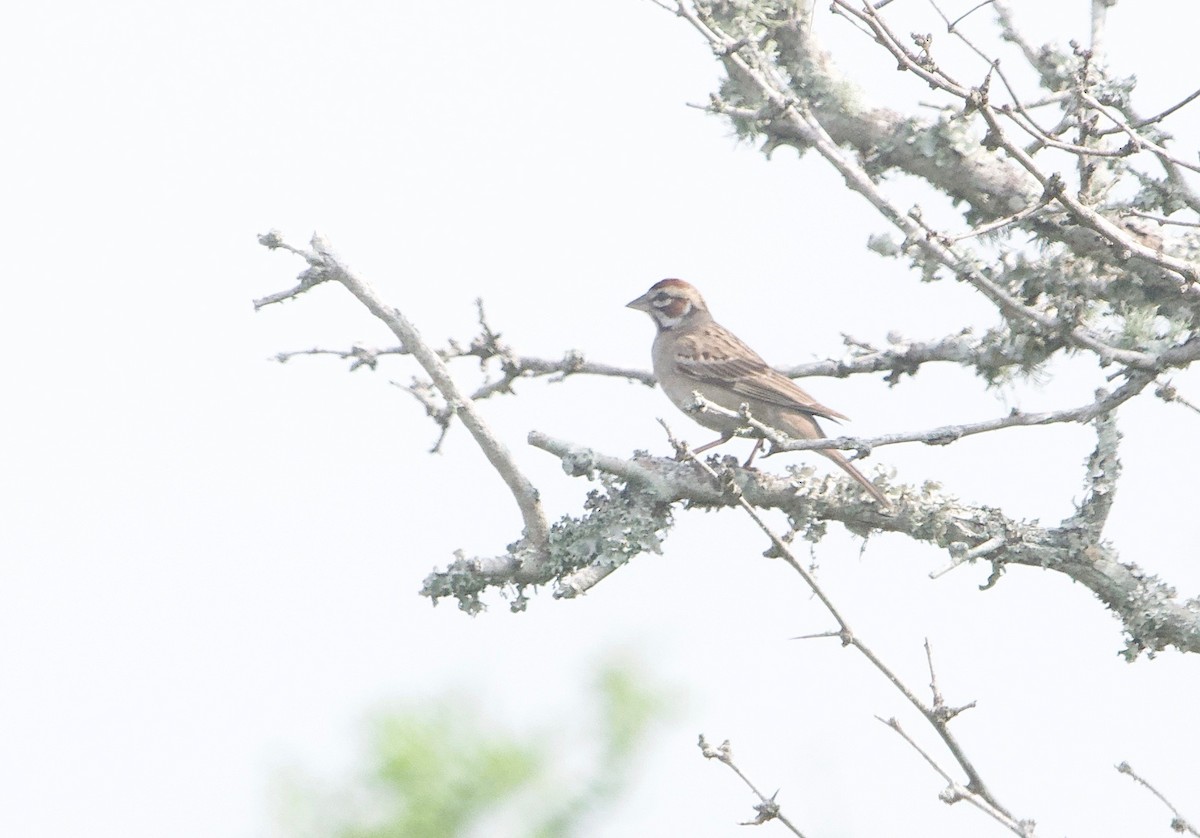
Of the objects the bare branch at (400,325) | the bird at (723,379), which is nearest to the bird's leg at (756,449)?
the bird at (723,379)

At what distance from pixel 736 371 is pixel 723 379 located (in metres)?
0.09

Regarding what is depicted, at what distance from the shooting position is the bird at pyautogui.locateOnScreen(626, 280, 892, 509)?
8172mm

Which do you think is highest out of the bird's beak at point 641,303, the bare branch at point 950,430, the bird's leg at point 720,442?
the bird's beak at point 641,303

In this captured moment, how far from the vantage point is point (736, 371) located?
8539mm

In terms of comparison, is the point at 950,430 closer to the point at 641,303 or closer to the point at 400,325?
the point at 400,325

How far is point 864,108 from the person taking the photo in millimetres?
6293

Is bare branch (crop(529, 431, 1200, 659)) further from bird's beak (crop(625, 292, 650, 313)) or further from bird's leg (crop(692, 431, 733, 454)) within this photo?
bird's beak (crop(625, 292, 650, 313))

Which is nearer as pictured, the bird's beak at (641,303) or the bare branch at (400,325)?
the bare branch at (400,325)

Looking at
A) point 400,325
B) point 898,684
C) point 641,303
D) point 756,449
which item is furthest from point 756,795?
point 641,303

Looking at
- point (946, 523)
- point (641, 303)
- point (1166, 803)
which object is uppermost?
point (641, 303)

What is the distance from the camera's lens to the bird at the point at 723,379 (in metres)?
8.17

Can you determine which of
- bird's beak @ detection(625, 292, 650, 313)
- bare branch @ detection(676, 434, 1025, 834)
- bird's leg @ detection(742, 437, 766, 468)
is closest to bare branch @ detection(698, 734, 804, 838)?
bare branch @ detection(676, 434, 1025, 834)

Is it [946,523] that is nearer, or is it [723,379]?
[946,523]

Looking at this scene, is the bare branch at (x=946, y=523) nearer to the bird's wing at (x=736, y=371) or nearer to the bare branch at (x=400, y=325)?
the bare branch at (x=400, y=325)
